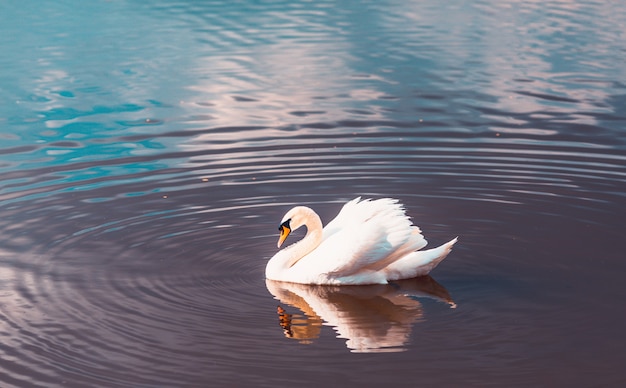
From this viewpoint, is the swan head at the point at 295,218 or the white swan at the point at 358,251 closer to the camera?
the white swan at the point at 358,251

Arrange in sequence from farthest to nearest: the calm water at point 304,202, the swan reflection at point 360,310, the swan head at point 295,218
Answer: the swan head at point 295,218 → the swan reflection at point 360,310 → the calm water at point 304,202

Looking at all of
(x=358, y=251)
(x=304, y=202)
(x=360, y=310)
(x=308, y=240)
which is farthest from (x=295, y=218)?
(x=304, y=202)

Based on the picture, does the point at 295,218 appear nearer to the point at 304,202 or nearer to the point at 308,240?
the point at 308,240

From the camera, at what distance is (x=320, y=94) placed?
22.2 m

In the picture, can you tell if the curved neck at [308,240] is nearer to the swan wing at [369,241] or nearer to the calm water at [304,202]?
the swan wing at [369,241]

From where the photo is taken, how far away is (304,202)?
14.9 metres

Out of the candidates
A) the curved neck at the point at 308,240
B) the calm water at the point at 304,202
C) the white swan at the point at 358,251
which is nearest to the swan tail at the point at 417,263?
the white swan at the point at 358,251

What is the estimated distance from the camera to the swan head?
12.1 meters

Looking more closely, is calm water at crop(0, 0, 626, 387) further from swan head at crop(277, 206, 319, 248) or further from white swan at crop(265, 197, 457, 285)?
swan head at crop(277, 206, 319, 248)

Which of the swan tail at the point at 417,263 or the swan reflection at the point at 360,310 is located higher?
the swan tail at the point at 417,263

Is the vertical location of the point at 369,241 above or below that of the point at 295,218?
below

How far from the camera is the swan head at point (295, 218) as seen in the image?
12109 mm

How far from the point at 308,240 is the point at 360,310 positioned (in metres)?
1.22

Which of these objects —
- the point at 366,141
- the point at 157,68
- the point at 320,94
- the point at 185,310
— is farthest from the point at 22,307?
the point at 157,68
